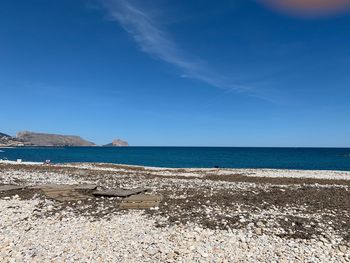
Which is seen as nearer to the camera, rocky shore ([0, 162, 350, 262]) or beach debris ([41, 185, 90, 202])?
rocky shore ([0, 162, 350, 262])

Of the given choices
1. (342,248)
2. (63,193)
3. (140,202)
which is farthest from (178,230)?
(63,193)

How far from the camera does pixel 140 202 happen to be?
49.0 feet

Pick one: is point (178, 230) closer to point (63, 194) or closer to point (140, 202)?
point (140, 202)

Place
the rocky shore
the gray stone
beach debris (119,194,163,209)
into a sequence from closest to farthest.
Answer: the rocky shore → the gray stone → beach debris (119,194,163,209)

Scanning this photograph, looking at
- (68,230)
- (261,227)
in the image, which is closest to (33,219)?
(68,230)

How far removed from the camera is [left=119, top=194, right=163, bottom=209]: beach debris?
47.6 ft

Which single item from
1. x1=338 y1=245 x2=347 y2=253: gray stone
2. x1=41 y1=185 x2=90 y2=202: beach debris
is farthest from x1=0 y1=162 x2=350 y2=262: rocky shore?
x1=41 y1=185 x2=90 y2=202: beach debris

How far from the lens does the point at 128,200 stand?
15.1 metres

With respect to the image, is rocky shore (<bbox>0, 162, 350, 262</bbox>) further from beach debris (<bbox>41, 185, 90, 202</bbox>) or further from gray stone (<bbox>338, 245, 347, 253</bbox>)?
beach debris (<bbox>41, 185, 90, 202</bbox>)

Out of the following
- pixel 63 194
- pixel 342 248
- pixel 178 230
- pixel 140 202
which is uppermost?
pixel 63 194

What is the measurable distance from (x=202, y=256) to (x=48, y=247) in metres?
4.82

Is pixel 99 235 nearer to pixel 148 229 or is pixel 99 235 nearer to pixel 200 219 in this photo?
pixel 148 229

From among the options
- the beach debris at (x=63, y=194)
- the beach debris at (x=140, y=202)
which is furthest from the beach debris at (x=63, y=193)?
the beach debris at (x=140, y=202)

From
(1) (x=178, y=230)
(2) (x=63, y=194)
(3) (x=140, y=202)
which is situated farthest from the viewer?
(2) (x=63, y=194)
